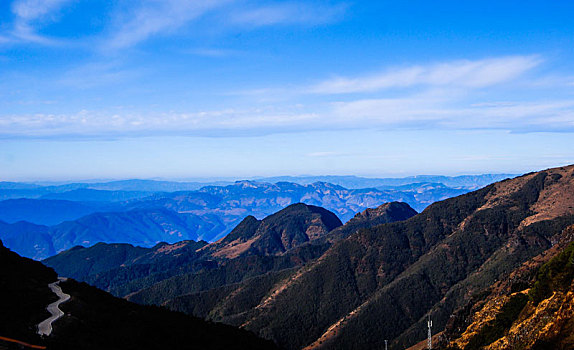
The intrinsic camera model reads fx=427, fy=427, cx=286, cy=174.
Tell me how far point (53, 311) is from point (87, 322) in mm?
6458

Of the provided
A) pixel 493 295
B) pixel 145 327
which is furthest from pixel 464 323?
pixel 145 327

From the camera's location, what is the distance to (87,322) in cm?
6912

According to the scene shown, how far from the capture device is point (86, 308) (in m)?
76.2

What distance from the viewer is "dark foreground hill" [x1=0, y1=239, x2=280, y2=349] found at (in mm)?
60531

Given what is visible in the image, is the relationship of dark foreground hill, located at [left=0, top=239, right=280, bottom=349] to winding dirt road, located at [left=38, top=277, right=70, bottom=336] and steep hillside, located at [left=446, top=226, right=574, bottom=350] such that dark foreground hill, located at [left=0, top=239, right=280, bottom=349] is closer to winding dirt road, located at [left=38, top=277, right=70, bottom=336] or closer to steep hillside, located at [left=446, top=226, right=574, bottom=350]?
winding dirt road, located at [left=38, top=277, right=70, bottom=336]

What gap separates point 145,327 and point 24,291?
892 inches

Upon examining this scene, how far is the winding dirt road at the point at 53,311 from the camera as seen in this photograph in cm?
6052

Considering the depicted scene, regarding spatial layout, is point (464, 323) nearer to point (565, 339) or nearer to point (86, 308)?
point (565, 339)

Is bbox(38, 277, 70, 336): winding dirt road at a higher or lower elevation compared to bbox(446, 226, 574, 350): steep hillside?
higher

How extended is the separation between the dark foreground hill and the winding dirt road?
0.93m

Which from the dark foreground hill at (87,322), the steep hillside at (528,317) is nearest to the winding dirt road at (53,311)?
the dark foreground hill at (87,322)

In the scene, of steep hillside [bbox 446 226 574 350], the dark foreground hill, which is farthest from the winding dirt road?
steep hillside [bbox 446 226 574 350]

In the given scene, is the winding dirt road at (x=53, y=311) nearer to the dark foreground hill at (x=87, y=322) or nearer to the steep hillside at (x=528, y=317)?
the dark foreground hill at (x=87, y=322)

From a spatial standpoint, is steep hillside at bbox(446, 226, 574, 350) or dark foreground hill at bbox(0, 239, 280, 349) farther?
steep hillside at bbox(446, 226, 574, 350)
